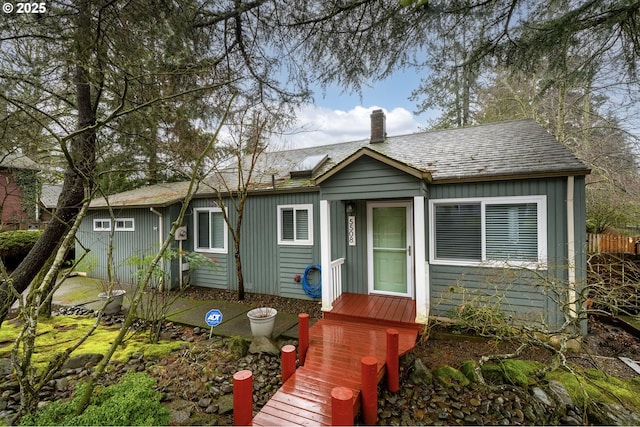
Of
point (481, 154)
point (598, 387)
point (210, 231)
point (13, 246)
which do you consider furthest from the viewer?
point (13, 246)

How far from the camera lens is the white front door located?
5.70m

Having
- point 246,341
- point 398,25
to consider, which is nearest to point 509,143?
point 398,25

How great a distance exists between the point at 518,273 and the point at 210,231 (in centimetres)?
729

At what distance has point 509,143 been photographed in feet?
18.9

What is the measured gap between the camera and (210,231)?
7746 mm

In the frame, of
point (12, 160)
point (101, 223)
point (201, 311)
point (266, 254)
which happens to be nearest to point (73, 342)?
point (201, 311)

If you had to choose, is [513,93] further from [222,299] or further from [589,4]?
[222,299]

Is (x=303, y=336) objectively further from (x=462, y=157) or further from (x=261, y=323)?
→ (x=462, y=157)

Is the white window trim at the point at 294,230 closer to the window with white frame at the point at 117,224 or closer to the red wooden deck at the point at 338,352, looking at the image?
the red wooden deck at the point at 338,352

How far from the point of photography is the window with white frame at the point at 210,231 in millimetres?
7621

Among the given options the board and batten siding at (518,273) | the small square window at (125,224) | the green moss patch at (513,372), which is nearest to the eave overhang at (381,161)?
the board and batten siding at (518,273)

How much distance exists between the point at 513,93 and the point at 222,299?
1320cm

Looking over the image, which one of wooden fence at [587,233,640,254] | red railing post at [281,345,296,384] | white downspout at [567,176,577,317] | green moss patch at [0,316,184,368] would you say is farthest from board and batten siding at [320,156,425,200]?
wooden fence at [587,233,640,254]

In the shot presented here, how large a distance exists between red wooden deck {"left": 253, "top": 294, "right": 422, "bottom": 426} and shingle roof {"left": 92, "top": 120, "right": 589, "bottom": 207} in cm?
256
